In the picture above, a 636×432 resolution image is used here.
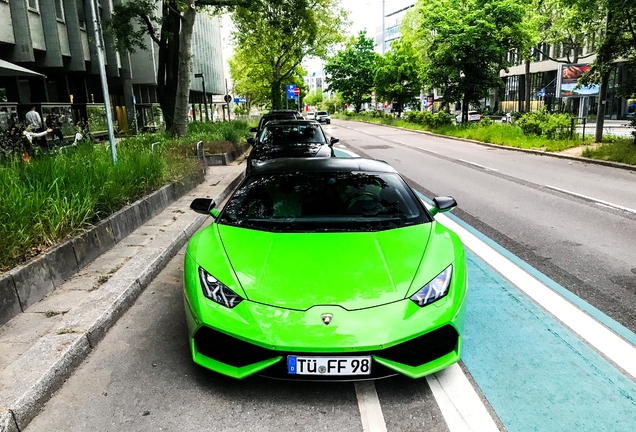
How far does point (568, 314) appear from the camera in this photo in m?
4.08

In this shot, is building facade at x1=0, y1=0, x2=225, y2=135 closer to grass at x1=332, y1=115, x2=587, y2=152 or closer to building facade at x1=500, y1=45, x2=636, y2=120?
grass at x1=332, y1=115, x2=587, y2=152

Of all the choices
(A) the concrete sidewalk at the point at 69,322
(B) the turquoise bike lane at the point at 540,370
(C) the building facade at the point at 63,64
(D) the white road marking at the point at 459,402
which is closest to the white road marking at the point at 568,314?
(B) the turquoise bike lane at the point at 540,370

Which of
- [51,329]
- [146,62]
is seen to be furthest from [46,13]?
[51,329]

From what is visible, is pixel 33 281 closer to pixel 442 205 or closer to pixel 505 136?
pixel 442 205

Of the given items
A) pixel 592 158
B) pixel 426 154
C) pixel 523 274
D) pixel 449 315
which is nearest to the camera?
pixel 449 315

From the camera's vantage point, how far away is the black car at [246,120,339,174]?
9.55m

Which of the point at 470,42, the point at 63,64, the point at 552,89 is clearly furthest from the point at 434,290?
the point at 552,89

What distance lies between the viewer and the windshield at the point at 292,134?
33.9 feet

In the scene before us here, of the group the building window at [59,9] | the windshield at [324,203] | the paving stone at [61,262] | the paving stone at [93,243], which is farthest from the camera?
the building window at [59,9]

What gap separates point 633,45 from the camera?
54.0ft

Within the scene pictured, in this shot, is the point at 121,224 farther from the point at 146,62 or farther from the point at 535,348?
the point at 146,62

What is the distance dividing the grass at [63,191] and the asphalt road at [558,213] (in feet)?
17.3

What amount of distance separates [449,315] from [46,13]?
83.0ft

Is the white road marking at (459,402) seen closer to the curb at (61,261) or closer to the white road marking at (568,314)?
the white road marking at (568,314)
